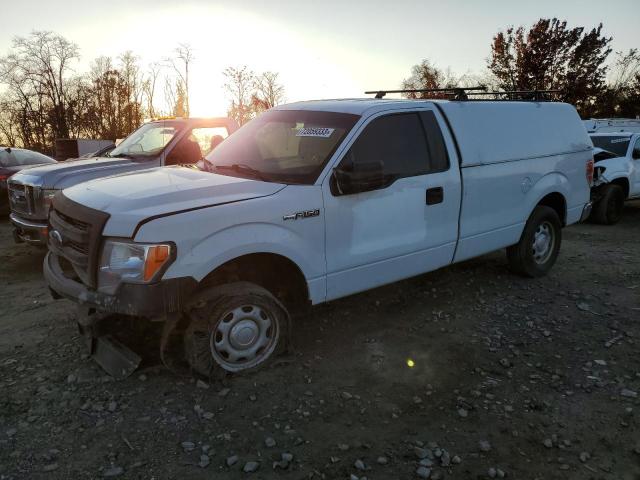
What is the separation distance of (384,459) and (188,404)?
1342mm

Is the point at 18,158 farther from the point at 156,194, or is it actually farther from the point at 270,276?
the point at 270,276

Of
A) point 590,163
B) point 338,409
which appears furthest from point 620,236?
point 338,409

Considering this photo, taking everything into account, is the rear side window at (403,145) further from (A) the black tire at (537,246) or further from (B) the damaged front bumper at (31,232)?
(B) the damaged front bumper at (31,232)

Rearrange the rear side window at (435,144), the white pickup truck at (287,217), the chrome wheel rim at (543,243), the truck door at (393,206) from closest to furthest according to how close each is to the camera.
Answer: the white pickup truck at (287,217) < the truck door at (393,206) < the rear side window at (435,144) < the chrome wheel rim at (543,243)

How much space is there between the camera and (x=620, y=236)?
837 centimetres

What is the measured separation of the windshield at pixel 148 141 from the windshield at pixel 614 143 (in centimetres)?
855

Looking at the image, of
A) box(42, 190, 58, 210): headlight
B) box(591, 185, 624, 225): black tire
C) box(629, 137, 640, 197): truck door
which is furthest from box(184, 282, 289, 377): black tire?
box(629, 137, 640, 197): truck door

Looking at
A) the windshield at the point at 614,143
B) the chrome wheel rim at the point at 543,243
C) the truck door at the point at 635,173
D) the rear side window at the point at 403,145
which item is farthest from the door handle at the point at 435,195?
the windshield at the point at 614,143

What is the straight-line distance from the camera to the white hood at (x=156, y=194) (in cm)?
314

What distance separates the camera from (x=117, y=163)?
6.75m

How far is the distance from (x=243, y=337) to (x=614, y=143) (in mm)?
9791

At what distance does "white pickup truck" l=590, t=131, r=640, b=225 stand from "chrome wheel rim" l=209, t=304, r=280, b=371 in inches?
320

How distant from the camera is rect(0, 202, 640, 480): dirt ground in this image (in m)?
2.76

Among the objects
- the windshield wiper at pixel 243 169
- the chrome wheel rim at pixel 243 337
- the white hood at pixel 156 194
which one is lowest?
the chrome wheel rim at pixel 243 337
